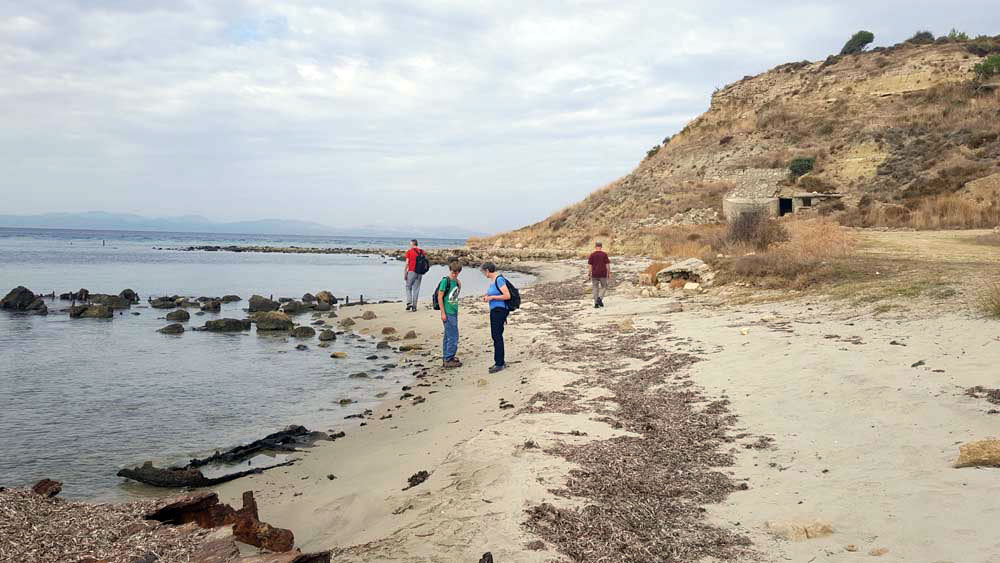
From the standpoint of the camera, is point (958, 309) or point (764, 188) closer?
point (958, 309)

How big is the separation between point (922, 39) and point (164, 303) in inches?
2590

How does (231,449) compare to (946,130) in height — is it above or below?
below

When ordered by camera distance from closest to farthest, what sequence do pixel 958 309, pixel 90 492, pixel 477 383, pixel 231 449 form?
pixel 90 492, pixel 231 449, pixel 958 309, pixel 477 383

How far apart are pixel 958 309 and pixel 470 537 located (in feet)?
29.9

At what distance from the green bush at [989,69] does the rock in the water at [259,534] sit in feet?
202

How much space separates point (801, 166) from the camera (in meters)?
47.7

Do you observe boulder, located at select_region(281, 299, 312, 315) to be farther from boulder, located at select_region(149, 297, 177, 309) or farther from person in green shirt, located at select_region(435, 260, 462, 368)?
person in green shirt, located at select_region(435, 260, 462, 368)

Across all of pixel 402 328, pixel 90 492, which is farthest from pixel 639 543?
pixel 402 328

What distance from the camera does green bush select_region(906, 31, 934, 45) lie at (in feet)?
200

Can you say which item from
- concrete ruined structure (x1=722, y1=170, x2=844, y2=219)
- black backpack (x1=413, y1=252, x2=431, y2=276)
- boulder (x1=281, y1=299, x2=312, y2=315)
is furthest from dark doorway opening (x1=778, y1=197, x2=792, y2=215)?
boulder (x1=281, y1=299, x2=312, y2=315)

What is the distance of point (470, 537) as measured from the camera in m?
4.77

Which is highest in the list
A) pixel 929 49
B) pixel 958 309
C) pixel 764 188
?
pixel 929 49

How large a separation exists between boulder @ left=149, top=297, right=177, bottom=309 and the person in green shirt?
60.0ft

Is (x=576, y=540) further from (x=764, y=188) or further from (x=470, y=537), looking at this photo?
(x=764, y=188)
